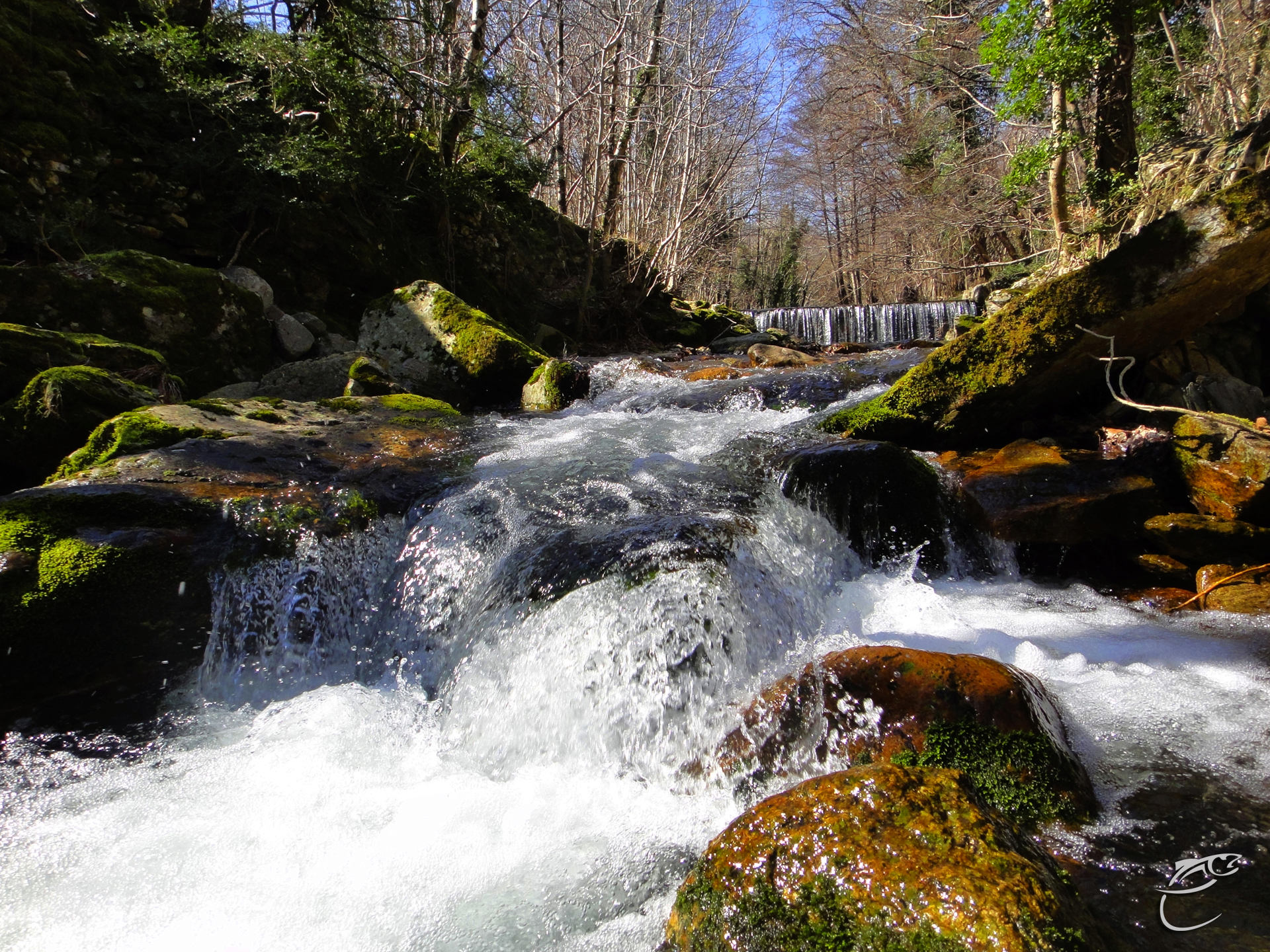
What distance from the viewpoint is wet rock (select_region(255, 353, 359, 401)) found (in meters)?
6.39

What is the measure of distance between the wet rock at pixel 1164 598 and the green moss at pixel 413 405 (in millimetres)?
5378

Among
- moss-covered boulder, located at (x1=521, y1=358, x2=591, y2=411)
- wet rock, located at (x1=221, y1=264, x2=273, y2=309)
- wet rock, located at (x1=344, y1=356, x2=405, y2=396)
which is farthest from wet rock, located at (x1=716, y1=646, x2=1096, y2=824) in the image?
wet rock, located at (x1=221, y1=264, x2=273, y2=309)

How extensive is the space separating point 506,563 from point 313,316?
6427 mm

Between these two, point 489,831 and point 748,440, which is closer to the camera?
point 489,831

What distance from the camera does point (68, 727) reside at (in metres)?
2.63

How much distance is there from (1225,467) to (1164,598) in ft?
3.02

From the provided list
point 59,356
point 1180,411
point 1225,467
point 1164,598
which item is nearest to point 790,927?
point 1164,598

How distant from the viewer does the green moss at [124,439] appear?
3658 mm

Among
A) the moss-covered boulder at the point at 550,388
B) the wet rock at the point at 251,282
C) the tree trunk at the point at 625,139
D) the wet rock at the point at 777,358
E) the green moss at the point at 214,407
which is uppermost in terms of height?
the tree trunk at the point at 625,139

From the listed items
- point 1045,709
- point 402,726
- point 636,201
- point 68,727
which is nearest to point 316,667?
point 402,726

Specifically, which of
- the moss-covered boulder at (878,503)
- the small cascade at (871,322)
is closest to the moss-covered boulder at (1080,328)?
the moss-covered boulder at (878,503)

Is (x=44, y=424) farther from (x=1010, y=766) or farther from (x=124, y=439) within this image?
(x=1010, y=766)

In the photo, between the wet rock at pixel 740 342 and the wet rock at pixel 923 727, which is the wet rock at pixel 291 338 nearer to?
the wet rock at pixel 923 727

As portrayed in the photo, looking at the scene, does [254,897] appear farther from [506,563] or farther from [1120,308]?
[1120,308]
